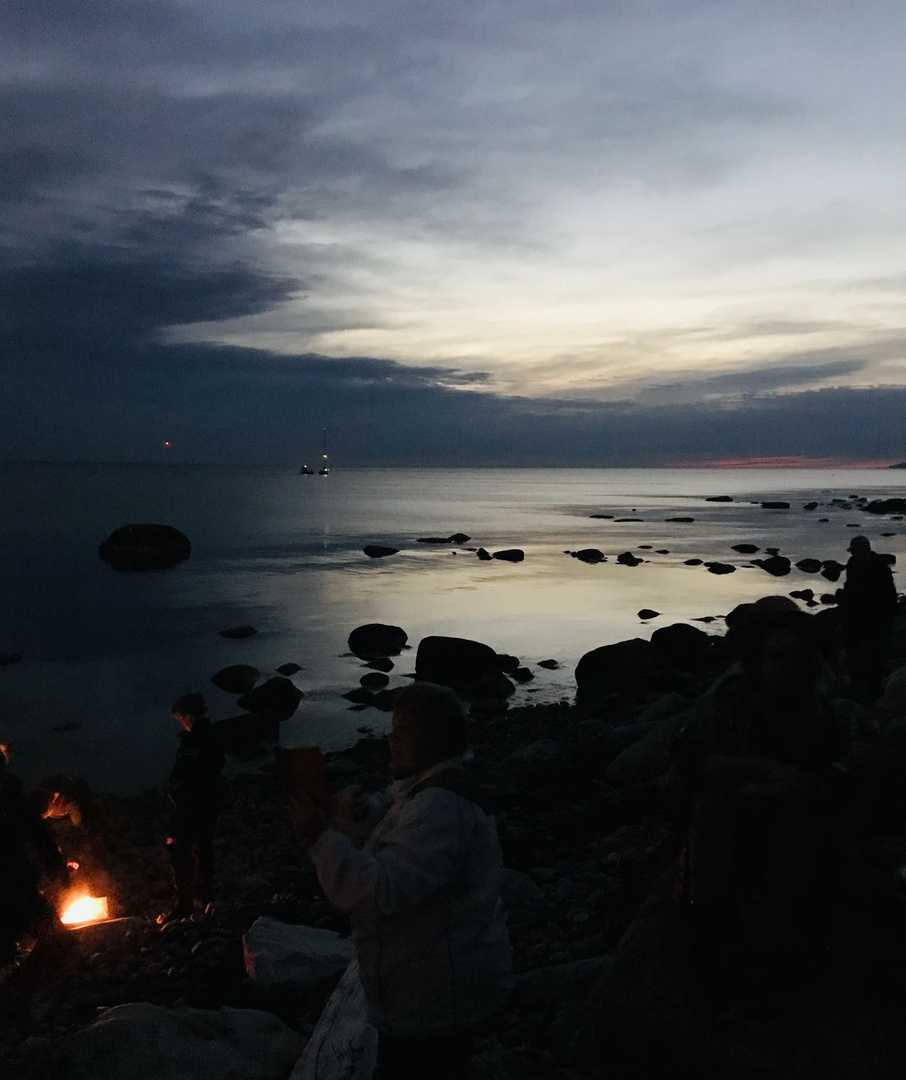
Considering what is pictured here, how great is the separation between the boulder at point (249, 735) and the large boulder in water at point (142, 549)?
36.3m

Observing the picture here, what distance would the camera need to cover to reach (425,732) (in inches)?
103

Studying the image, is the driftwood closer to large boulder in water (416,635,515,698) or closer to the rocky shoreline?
the rocky shoreline

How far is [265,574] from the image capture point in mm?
47344

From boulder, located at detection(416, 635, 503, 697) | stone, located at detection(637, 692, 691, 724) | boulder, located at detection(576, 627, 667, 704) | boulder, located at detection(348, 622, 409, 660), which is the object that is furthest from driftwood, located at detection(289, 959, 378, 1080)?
boulder, located at detection(348, 622, 409, 660)

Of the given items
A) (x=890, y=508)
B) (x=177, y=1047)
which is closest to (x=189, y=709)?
(x=177, y=1047)

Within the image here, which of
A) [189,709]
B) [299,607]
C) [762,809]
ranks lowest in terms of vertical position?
[299,607]

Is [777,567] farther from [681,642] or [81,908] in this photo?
[81,908]

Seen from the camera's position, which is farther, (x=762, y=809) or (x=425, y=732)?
(x=762, y=809)

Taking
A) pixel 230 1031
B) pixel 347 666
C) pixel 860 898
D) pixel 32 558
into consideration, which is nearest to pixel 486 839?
pixel 860 898

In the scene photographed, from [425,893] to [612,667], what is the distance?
660 inches

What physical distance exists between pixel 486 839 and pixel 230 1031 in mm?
2995

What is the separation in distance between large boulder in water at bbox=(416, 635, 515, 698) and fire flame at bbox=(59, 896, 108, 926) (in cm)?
1334

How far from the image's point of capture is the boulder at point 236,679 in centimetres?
2148

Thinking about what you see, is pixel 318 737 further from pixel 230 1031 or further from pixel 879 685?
pixel 230 1031
